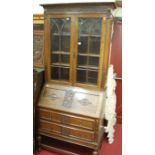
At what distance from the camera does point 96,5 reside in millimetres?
1903

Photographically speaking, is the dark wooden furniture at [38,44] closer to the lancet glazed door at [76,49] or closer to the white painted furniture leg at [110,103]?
the lancet glazed door at [76,49]

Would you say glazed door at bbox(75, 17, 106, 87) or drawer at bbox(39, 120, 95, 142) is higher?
glazed door at bbox(75, 17, 106, 87)

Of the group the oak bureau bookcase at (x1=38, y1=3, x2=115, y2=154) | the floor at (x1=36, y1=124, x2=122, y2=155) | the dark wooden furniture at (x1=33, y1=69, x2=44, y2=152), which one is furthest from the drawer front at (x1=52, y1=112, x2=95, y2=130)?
the floor at (x1=36, y1=124, x2=122, y2=155)

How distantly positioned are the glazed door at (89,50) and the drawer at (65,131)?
0.56 m

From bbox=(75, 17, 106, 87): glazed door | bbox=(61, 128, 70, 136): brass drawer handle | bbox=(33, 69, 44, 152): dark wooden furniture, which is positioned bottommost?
bbox=(61, 128, 70, 136): brass drawer handle

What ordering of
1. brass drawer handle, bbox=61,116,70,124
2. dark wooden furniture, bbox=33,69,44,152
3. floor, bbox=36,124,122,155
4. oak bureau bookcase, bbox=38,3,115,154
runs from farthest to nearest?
1. floor, bbox=36,124,122,155
2. dark wooden furniture, bbox=33,69,44,152
3. brass drawer handle, bbox=61,116,70,124
4. oak bureau bookcase, bbox=38,3,115,154

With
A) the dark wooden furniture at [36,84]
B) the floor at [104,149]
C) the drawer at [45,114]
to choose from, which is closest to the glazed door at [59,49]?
the dark wooden furniture at [36,84]

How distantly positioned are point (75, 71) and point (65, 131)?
0.74m

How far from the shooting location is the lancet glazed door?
2.03m

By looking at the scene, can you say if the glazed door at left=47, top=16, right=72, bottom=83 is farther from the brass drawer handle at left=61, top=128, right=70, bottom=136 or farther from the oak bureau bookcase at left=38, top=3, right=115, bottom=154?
the brass drawer handle at left=61, top=128, right=70, bottom=136

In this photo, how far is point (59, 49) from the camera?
7.37 ft

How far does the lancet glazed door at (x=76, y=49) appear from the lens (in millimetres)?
2031
